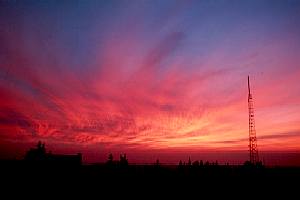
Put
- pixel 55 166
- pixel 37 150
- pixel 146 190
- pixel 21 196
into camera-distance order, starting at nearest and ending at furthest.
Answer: pixel 21 196, pixel 146 190, pixel 55 166, pixel 37 150

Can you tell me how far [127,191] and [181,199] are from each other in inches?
486

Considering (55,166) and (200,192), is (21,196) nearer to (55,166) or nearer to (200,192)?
(55,166)

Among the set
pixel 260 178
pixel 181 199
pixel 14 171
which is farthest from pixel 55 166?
pixel 260 178

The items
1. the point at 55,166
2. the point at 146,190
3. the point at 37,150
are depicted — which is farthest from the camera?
the point at 37,150

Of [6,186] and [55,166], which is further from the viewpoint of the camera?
[55,166]

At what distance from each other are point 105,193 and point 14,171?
2135 cm

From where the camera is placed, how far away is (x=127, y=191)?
187 ft

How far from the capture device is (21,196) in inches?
1860

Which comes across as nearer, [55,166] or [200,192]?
[200,192]

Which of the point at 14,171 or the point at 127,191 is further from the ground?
the point at 14,171

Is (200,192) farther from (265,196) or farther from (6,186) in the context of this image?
(6,186)

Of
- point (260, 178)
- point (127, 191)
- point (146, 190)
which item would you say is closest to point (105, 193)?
point (127, 191)

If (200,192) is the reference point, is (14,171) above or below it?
above

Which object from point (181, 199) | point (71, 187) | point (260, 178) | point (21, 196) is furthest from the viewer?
point (260, 178)
